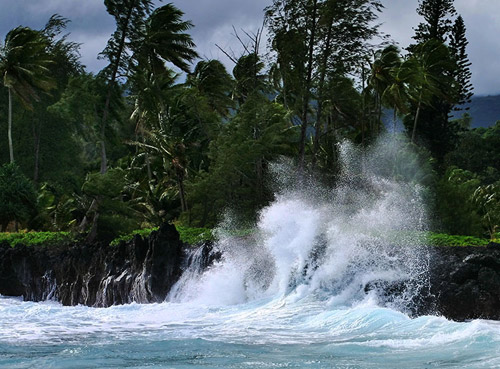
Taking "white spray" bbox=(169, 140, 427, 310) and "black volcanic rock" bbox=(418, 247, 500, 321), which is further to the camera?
"white spray" bbox=(169, 140, 427, 310)

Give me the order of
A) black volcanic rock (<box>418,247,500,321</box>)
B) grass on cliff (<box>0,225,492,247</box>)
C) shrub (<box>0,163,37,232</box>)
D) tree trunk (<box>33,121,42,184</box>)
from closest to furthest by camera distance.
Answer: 1. black volcanic rock (<box>418,247,500,321</box>)
2. grass on cliff (<box>0,225,492,247</box>)
3. shrub (<box>0,163,37,232</box>)
4. tree trunk (<box>33,121,42,184</box>)

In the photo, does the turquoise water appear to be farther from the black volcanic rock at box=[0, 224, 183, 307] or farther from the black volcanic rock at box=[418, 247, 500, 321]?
the black volcanic rock at box=[0, 224, 183, 307]

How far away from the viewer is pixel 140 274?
61.0ft

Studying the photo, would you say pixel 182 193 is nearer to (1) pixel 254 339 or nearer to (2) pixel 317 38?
(2) pixel 317 38

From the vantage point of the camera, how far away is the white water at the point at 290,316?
968cm

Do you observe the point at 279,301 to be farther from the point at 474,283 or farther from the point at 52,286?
the point at 52,286

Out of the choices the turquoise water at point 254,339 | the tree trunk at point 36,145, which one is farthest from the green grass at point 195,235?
the tree trunk at point 36,145

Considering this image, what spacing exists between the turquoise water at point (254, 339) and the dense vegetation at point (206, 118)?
9.65m

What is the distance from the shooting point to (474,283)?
514 inches

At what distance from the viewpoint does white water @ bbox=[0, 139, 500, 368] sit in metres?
Result: 9.68

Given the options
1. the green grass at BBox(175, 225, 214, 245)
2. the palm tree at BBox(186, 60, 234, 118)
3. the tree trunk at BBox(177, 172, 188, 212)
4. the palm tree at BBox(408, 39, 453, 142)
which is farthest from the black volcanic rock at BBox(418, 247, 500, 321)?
the palm tree at BBox(186, 60, 234, 118)

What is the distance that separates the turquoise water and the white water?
2 cm

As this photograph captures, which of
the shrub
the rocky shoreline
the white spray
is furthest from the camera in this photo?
the shrub

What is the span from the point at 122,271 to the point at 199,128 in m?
16.1
